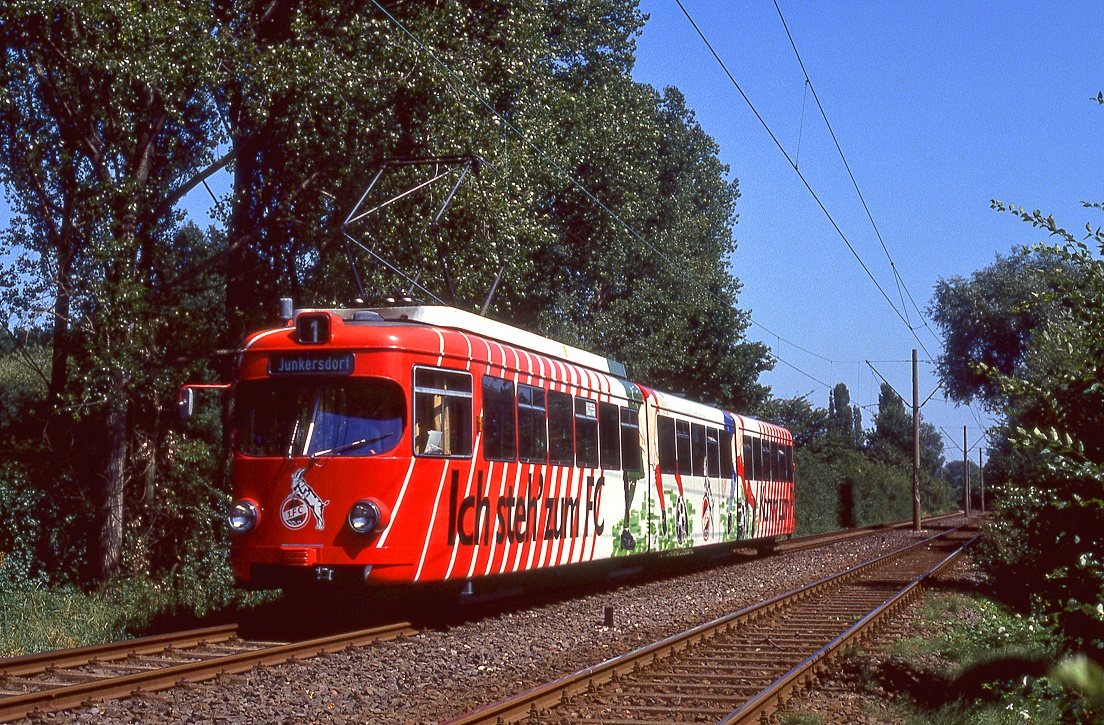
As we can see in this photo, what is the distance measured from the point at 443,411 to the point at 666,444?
25.3 feet

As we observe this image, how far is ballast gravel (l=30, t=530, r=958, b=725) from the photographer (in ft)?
25.1

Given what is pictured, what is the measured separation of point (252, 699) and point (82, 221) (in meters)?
8.97

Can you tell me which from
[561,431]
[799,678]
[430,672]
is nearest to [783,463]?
[561,431]

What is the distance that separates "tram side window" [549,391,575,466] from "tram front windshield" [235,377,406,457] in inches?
128

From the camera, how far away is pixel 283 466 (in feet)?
37.5

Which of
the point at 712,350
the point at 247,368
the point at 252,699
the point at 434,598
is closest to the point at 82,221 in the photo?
the point at 247,368

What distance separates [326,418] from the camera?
37.8 feet

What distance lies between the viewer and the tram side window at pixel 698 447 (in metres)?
20.5

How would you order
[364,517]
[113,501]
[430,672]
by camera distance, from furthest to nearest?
[113,501], [364,517], [430,672]

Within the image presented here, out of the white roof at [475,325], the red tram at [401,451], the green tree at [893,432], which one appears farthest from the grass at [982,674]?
the green tree at [893,432]

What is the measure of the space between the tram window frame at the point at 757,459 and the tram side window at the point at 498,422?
12.8 metres

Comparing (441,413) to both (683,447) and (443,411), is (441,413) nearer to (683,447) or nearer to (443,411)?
(443,411)

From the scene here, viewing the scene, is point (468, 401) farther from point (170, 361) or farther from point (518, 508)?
point (170, 361)

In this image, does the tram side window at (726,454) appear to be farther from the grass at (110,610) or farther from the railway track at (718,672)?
the grass at (110,610)
